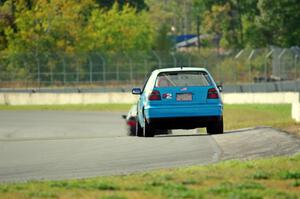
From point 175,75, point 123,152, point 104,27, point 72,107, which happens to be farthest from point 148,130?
point 104,27

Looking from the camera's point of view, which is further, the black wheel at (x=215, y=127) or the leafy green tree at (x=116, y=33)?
the leafy green tree at (x=116, y=33)

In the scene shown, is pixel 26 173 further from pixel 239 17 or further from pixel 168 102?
pixel 239 17

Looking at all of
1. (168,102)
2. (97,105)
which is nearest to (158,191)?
(168,102)

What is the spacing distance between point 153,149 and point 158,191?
9079mm

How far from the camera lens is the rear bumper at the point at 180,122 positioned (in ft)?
72.7

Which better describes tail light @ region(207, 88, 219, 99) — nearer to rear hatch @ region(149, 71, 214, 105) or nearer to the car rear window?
rear hatch @ region(149, 71, 214, 105)

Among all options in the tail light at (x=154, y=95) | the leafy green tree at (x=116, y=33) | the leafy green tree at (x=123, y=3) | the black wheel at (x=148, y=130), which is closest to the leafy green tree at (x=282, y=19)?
the leafy green tree at (x=116, y=33)

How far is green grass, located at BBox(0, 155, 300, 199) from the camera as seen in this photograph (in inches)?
526

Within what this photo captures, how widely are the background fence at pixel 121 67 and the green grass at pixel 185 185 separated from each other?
2049 inches

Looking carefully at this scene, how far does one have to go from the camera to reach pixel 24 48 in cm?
8538

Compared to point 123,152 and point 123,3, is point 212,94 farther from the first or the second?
point 123,3

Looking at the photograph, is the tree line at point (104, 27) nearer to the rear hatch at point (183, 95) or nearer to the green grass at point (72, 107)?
the green grass at point (72, 107)

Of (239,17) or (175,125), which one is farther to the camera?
(239,17)

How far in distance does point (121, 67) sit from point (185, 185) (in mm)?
56281
